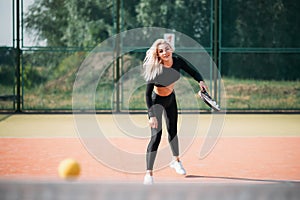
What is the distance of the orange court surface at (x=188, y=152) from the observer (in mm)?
6449

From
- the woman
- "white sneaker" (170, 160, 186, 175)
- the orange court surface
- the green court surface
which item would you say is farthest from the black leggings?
the green court surface

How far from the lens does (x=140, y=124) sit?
12461 millimetres

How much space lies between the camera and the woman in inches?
240

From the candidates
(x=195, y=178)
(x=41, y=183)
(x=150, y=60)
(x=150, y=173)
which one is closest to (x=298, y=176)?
(x=195, y=178)

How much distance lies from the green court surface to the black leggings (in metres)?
4.22

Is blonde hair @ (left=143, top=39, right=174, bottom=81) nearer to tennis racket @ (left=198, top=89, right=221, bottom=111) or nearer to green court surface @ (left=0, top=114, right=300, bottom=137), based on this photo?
tennis racket @ (left=198, top=89, right=221, bottom=111)

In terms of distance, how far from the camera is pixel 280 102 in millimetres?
15922

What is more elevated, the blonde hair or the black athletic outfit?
the blonde hair

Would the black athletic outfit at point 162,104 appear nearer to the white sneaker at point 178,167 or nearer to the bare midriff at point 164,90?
the bare midriff at point 164,90

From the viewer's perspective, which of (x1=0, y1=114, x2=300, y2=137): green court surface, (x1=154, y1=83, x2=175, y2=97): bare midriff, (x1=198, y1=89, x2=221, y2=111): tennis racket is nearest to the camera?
(x1=198, y1=89, x2=221, y2=111): tennis racket

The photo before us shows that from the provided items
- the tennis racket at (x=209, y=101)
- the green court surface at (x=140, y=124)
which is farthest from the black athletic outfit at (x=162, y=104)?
the green court surface at (x=140, y=124)

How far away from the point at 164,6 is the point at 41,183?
59.6 feet

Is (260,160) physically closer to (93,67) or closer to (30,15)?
(93,67)

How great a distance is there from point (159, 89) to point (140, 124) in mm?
6084
